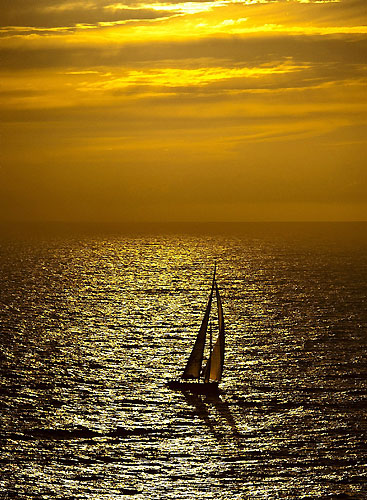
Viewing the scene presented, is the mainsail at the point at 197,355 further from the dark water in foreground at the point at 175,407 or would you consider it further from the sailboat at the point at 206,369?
the dark water in foreground at the point at 175,407

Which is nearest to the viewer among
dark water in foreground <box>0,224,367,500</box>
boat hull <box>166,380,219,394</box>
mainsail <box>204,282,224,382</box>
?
dark water in foreground <box>0,224,367,500</box>

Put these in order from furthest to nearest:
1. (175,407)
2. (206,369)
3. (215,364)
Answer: (206,369) < (215,364) < (175,407)

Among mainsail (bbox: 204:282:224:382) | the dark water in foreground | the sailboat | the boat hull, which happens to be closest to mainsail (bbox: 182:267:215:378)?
the sailboat

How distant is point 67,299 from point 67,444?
265ft

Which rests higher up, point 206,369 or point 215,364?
point 215,364

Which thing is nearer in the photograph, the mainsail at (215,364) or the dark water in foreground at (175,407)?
the dark water in foreground at (175,407)

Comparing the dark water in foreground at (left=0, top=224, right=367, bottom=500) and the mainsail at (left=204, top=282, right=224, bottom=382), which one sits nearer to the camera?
the dark water in foreground at (left=0, top=224, right=367, bottom=500)

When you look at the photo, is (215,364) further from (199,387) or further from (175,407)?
(175,407)

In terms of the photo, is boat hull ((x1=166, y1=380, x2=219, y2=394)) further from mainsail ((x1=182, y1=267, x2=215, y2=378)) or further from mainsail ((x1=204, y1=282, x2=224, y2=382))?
mainsail ((x1=182, y1=267, x2=215, y2=378))

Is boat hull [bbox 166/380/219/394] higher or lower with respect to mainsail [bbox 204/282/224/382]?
lower

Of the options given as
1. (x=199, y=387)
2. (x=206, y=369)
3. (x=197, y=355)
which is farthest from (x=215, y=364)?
(x=199, y=387)

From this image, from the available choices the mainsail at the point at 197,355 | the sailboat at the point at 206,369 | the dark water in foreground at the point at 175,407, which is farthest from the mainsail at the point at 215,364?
the dark water in foreground at the point at 175,407

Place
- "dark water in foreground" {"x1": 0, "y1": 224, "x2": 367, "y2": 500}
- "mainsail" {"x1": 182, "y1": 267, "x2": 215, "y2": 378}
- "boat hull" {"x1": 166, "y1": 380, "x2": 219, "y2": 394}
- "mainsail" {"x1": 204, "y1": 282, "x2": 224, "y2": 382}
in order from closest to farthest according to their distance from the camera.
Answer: "dark water in foreground" {"x1": 0, "y1": 224, "x2": 367, "y2": 500}, "mainsail" {"x1": 204, "y1": 282, "x2": 224, "y2": 382}, "boat hull" {"x1": 166, "y1": 380, "x2": 219, "y2": 394}, "mainsail" {"x1": 182, "y1": 267, "x2": 215, "y2": 378}

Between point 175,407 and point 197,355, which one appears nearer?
point 175,407
